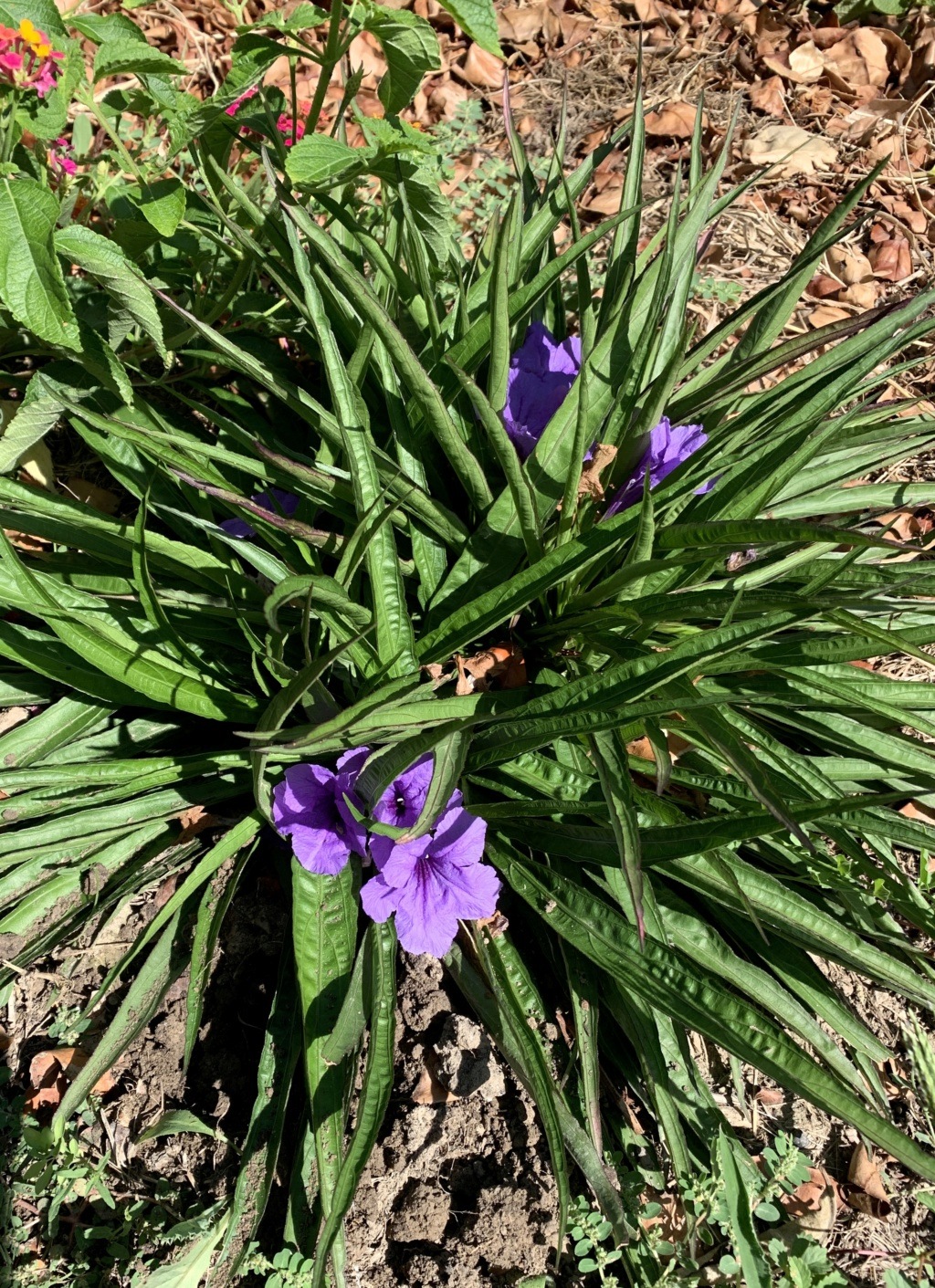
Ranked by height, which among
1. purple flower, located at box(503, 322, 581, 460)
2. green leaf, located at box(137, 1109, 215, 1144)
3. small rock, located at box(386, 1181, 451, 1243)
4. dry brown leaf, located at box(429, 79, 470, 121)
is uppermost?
dry brown leaf, located at box(429, 79, 470, 121)

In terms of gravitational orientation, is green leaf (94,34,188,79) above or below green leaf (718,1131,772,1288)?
above

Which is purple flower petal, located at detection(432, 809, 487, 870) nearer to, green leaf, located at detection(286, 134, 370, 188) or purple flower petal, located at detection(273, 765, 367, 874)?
purple flower petal, located at detection(273, 765, 367, 874)

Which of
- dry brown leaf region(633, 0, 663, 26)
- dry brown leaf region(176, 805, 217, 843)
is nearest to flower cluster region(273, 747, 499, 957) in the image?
dry brown leaf region(176, 805, 217, 843)

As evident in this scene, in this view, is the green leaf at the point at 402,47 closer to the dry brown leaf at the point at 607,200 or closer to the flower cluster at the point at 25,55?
the flower cluster at the point at 25,55

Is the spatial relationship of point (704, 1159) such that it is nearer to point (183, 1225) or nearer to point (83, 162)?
point (183, 1225)

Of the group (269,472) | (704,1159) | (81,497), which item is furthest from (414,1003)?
(81,497)

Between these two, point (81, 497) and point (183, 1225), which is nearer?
point (183, 1225)
